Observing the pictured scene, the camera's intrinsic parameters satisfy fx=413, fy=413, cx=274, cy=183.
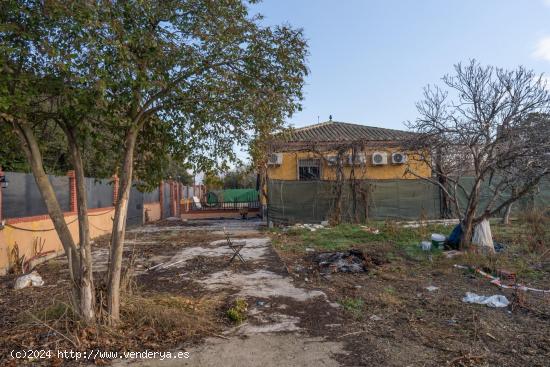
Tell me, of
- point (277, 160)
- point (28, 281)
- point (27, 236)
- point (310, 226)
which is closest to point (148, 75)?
point (28, 281)

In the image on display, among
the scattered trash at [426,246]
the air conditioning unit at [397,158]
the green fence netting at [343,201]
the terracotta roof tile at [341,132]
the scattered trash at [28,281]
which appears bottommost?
the scattered trash at [28,281]

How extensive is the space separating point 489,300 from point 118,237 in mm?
4837

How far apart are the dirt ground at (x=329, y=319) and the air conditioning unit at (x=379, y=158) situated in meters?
10.2

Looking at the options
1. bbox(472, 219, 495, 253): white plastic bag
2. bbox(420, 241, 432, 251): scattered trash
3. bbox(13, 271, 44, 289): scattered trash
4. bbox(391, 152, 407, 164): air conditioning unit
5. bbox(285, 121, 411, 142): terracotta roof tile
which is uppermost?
bbox(285, 121, 411, 142): terracotta roof tile

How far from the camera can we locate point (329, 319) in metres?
5.06

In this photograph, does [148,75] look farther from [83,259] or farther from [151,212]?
[151,212]

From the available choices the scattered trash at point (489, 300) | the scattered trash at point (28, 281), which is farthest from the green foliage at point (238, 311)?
Result: the scattered trash at point (28, 281)

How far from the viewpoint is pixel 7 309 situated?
5723 millimetres

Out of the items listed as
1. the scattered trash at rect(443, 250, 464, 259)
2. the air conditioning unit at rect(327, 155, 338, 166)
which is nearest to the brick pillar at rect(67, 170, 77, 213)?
the air conditioning unit at rect(327, 155, 338, 166)

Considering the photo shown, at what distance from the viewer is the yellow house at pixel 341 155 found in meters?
15.9

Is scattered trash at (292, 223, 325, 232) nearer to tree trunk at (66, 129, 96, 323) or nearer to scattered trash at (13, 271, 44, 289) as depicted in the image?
scattered trash at (13, 271, 44, 289)

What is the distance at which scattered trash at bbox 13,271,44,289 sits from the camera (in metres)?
6.96

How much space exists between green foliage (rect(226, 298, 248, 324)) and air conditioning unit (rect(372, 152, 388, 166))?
45.2 feet

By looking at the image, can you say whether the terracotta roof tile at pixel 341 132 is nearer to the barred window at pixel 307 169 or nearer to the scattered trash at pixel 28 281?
the barred window at pixel 307 169
